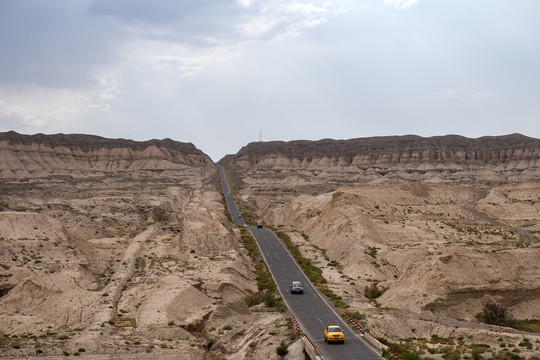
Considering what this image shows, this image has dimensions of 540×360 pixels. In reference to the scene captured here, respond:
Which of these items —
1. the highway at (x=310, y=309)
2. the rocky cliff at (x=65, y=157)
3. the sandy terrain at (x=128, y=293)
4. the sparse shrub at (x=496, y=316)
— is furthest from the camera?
the rocky cliff at (x=65, y=157)

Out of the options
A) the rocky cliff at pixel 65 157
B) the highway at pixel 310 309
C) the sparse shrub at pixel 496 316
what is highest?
the rocky cliff at pixel 65 157

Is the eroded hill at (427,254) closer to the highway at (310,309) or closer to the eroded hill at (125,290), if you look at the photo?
the highway at (310,309)

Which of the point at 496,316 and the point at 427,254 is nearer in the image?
the point at 496,316

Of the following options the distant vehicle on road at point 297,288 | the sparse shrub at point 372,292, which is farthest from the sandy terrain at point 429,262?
the distant vehicle on road at point 297,288

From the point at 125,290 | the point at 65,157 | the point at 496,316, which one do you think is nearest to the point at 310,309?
the point at 496,316

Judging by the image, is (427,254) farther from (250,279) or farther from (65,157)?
(65,157)

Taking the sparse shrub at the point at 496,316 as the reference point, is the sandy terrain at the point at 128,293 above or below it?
above
